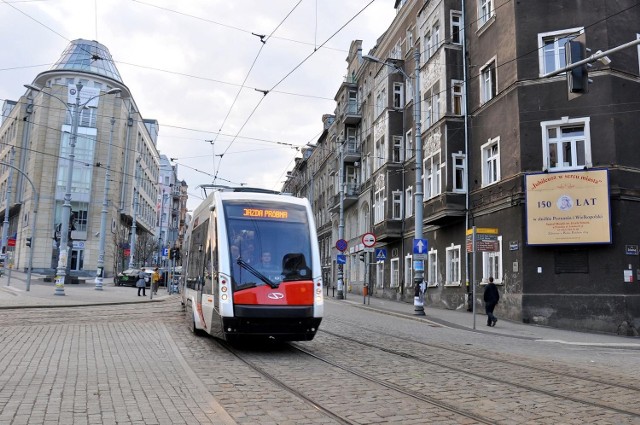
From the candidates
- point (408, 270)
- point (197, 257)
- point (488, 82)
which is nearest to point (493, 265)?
point (488, 82)

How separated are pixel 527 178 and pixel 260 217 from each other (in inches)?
526

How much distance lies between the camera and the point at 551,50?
858 inches

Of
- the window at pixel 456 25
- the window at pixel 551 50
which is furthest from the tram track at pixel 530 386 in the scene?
the window at pixel 456 25

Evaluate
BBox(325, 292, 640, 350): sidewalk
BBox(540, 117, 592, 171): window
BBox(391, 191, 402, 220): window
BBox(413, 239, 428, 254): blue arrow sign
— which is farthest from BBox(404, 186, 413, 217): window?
BBox(540, 117, 592, 171): window

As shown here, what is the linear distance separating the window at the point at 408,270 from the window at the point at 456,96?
9.85 meters

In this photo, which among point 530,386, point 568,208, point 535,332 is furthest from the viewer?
point 568,208

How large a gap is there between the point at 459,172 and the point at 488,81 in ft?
14.2

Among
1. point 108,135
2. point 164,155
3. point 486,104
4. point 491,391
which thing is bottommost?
point 491,391

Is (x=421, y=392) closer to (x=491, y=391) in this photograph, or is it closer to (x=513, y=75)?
(x=491, y=391)

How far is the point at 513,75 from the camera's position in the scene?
885 inches

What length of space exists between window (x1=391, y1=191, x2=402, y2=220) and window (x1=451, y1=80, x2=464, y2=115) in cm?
964

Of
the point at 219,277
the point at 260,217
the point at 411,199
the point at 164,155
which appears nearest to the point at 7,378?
the point at 219,277

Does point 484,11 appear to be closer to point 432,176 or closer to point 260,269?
Answer: point 432,176

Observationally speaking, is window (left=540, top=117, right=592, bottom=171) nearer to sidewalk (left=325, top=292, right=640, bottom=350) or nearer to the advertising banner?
the advertising banner
